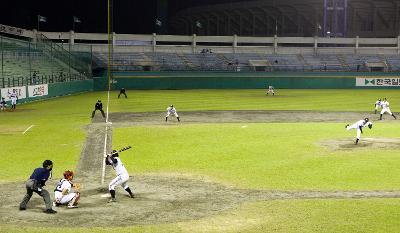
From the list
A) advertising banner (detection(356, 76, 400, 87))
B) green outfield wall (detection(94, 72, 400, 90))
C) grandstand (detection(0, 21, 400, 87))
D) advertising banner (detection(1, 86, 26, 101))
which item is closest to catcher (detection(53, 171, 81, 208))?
advertising banner (detection(1, 86, 26, 101))

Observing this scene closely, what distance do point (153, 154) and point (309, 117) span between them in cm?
2034

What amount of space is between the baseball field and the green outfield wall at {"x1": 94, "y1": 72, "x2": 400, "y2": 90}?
1391 inches

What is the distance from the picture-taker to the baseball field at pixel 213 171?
1414 centimetres

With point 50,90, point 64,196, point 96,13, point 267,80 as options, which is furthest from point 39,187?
point 96,13

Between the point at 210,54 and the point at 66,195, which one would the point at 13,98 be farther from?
the point at 210,54

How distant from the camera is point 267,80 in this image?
261ft

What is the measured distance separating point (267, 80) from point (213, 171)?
60.1m

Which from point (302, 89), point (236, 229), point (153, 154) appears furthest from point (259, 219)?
point (302, 89)

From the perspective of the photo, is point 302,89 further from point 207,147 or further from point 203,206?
point 203,206

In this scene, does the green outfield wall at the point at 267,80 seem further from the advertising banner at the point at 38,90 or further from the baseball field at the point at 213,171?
the baseball field at the point at 213,171

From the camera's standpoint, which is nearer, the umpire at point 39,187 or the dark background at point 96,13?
the umpire at point 39,187

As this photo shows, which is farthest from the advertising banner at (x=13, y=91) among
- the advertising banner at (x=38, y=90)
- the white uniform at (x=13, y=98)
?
the advertising banner at (x=38, y=90)

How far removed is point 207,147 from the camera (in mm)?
27078

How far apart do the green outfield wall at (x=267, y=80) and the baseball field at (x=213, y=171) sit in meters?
35.3
